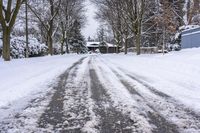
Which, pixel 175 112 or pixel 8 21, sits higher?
pixel 8 21

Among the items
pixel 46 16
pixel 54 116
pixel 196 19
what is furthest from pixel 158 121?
pixel 46 16

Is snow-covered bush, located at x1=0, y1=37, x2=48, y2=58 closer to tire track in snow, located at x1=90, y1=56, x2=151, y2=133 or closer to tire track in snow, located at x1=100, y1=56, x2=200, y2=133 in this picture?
tire track in snow, located at x1=90, y1=56, x2=151, y2=133

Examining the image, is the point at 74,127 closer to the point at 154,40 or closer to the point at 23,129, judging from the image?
the point at 23,129

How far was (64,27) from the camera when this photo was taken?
59188mm

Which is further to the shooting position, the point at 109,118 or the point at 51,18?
the point at 51,18

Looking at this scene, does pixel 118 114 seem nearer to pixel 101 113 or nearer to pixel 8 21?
pixel 101 113

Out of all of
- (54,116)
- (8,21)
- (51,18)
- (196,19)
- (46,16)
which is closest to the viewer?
(54,116)

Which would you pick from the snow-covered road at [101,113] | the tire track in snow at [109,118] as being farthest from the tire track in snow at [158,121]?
the tire track in snow at [109,118]

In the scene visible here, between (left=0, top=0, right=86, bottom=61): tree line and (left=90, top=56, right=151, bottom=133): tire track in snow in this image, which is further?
(left=0, top=0, right=86, bottom=61): tree line

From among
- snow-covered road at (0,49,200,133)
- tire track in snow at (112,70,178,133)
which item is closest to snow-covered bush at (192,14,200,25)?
snow-covered road at (0,49,200,133)

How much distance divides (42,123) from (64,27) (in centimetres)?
5459

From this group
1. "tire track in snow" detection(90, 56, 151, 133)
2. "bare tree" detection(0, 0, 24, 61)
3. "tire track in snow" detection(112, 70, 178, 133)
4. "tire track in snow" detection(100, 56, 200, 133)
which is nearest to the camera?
"tire track in snow" detection(112, 70, 178, 133)

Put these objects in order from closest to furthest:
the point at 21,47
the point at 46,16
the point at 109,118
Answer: the point at 109,118 < the point at 21,47 < the point at 46,16

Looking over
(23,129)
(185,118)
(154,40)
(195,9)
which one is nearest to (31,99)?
(23,129)
